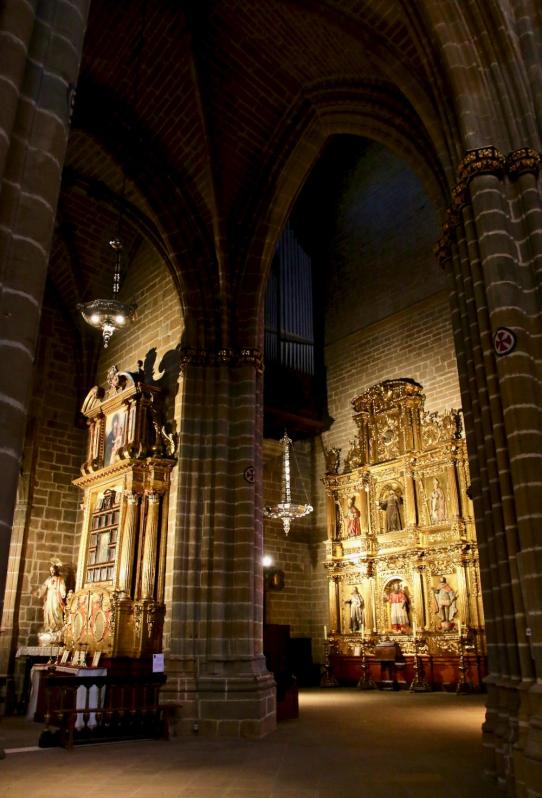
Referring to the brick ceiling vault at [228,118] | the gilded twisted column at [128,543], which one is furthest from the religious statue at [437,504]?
the gilded twisted column at [128,543]

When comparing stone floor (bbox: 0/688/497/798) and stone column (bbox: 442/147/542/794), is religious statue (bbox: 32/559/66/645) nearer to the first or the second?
stone floor (bbox: 0/688/497/798)

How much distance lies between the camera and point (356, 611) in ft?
52.0

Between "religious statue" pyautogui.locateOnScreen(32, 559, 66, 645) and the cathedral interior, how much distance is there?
0.05m

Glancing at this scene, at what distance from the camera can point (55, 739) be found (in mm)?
7723

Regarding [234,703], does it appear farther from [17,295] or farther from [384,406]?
[384,406]

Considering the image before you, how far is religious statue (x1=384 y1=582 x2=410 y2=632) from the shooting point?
48.8ft

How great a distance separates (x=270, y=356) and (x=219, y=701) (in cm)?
937

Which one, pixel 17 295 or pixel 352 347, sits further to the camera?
pixel 352 347

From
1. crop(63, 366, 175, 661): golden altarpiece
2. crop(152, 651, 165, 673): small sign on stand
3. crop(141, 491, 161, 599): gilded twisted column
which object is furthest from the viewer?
crop(141, 491, 161, 599): gilded twisted column

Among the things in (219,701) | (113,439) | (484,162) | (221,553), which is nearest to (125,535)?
(221,553)

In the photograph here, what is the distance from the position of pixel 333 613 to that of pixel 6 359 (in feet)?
46.4

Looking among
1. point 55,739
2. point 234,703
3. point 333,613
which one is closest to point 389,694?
point 333,613

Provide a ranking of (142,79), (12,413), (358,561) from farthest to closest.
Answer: (358,561) < (142,79) < (12,413)

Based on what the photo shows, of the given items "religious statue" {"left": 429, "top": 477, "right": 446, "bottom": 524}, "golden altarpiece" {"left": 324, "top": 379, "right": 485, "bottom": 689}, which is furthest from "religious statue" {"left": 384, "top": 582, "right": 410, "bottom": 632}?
"religious statue" {"left": 429, "top": 477, "right": 446, "bottom": 524}
